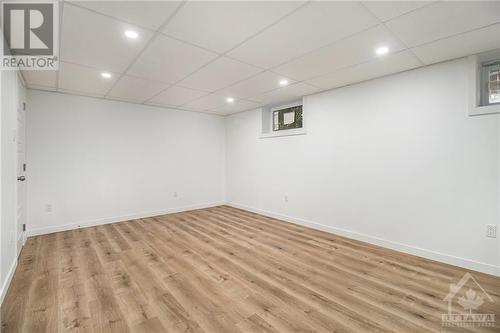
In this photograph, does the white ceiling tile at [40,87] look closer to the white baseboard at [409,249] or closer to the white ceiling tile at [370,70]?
the white ceiling tile at [370,70]

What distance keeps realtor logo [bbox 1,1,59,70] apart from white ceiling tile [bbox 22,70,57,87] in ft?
Result: 0.75

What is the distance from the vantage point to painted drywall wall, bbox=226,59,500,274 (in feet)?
8.65

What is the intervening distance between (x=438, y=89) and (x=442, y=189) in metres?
1.26

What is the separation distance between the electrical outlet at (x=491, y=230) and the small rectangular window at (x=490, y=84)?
142 centimetres

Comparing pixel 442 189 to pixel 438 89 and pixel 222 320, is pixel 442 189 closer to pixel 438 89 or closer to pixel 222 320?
pixel 438 89

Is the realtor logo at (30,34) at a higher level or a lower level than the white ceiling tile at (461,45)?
lower

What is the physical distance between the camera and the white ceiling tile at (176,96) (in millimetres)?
4004

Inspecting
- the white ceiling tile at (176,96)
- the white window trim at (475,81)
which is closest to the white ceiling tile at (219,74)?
the white ceiling tile at (176,96)

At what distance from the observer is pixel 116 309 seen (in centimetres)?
198

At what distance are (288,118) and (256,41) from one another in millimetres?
2738

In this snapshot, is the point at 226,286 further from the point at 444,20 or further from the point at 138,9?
the point at 444,20

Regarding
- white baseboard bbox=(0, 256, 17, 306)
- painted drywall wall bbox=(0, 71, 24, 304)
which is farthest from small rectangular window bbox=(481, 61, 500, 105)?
white baseboard bbox=(0, 256, 17, 306)

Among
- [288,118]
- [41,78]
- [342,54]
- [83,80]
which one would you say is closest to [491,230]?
[342,54]

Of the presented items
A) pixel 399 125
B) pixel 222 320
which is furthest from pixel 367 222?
pixel 222 320
